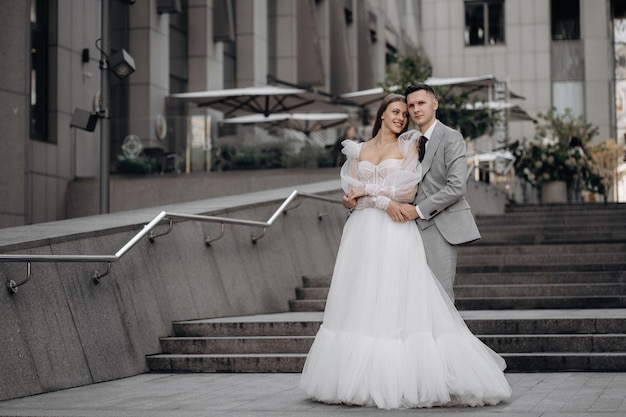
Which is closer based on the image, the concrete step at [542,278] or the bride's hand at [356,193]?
the bride's hand at [356,193]

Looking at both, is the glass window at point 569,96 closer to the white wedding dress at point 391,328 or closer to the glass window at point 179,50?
the glass window at point 179,50

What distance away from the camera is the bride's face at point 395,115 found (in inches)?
314

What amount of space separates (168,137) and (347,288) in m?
14.8

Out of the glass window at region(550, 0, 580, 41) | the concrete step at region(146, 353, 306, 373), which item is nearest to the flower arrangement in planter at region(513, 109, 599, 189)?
the concrete step at region(146, 353, 306, 373)

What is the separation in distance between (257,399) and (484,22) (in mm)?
46722

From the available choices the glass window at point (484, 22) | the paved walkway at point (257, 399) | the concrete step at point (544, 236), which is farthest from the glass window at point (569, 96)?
the paved walkway at point (257, 399)

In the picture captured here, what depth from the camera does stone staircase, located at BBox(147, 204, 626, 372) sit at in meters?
9.98

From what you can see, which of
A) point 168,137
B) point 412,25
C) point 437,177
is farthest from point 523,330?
point 412,25

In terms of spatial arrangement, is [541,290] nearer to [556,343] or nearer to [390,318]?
[556,343]

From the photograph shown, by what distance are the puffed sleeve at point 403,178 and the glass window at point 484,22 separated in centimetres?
4573

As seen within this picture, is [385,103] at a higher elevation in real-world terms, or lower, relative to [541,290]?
higher

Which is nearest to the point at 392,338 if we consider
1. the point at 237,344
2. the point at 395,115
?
the point at 395,115

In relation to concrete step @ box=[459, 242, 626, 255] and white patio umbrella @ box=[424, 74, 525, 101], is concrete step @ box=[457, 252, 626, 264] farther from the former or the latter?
white patio umbrella @ box=[424, 74, 525, 101]

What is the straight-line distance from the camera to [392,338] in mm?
7695
